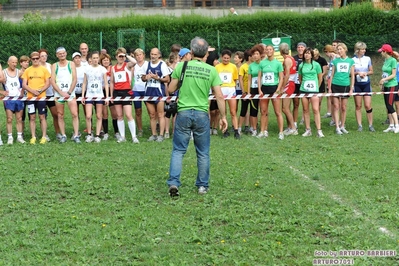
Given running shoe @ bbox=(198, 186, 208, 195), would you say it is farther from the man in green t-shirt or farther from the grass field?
the grass field

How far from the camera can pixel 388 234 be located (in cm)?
670

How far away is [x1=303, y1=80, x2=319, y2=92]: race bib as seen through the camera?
14.0 m

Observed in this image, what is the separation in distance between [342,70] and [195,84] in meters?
6.81

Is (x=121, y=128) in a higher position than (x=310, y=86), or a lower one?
lower

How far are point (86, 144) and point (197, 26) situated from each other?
19949mm

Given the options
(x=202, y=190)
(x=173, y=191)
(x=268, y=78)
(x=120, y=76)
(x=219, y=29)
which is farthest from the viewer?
(x=219, y=29)

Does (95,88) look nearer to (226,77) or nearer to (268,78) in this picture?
(226,77)

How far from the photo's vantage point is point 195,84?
27.8 ft

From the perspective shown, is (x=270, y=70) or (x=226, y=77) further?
(x=226, y=77)

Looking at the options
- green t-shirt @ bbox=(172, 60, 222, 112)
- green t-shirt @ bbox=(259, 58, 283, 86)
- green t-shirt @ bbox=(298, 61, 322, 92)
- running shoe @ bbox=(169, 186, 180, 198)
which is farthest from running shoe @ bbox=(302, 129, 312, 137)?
running shoe @ bbox=(169, 186, 180, 198)

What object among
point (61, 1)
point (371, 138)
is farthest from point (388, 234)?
point (61, 1)

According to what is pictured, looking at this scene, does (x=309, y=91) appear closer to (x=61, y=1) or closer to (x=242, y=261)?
(x=242, y=261)

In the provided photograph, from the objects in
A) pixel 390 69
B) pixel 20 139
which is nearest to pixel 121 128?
pixel 20 139

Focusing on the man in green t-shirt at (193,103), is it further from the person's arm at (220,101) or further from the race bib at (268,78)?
the race bib at (268,78)
